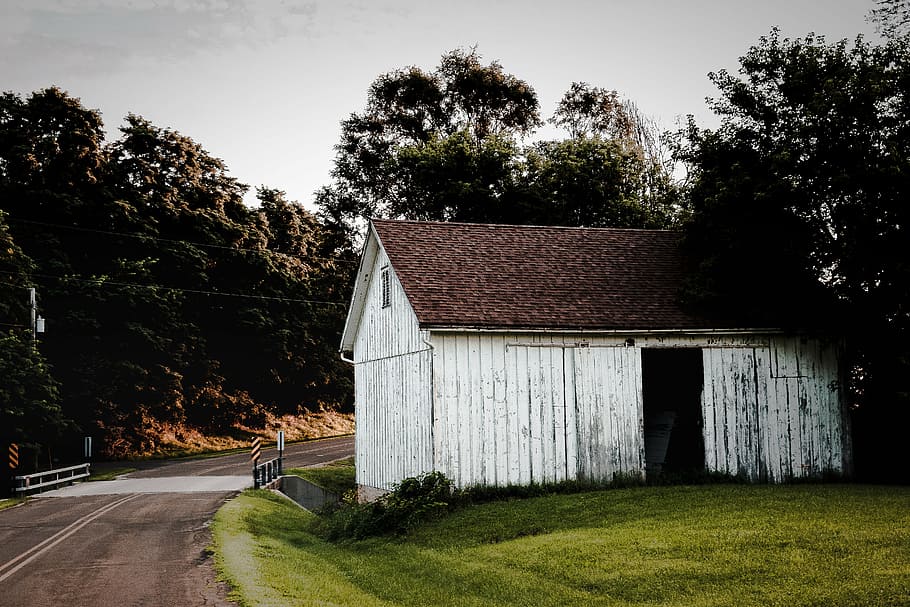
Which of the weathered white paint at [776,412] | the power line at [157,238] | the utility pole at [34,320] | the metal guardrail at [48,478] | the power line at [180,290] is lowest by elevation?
the metal guardrail at [48,478]

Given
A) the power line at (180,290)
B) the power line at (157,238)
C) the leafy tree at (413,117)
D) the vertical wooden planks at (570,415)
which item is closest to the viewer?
the vertical wooden planks at (570,415)

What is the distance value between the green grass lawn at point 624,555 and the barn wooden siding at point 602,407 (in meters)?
1.51

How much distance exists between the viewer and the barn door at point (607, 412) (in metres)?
19.3

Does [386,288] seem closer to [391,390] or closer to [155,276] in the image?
[391,390]

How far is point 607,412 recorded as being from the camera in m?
19.5

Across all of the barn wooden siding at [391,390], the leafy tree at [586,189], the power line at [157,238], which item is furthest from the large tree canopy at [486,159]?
the barn wooden siding at [391,390]

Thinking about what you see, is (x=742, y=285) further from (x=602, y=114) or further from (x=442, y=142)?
(x=602, y=114)

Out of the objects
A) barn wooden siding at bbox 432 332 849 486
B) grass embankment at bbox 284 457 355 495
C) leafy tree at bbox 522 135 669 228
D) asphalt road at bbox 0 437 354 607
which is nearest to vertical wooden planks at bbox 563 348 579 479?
barn wooden siding at bbox 432 332 849 486

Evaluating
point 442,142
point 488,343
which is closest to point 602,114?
point 442,142

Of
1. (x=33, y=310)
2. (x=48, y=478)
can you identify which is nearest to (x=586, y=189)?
(x=33, y=310)

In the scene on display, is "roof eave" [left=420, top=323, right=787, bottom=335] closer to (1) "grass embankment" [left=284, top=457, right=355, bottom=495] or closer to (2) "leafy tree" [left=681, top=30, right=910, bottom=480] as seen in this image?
(2) "leafy tree" [left=681, top=30, right=910, bottom=480]

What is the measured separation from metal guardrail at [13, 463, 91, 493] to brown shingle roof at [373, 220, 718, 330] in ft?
47.2

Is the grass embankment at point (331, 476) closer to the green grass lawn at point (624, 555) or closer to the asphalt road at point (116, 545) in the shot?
the asphalt road at point (116, 545)

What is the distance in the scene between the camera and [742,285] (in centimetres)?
2070
